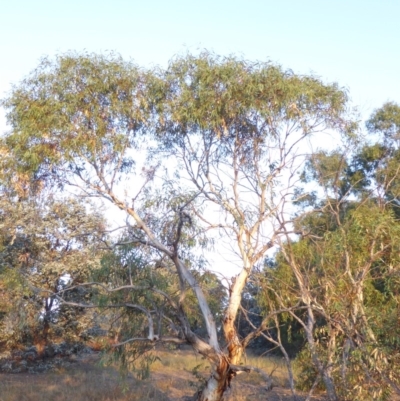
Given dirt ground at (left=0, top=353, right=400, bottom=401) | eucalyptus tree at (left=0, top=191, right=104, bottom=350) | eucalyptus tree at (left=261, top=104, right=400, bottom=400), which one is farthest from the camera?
eucalyptus tree at (left=0, top=191, right=104, bottom=350)

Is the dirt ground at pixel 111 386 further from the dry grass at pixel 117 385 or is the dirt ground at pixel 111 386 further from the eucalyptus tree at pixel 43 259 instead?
the eucalyptus tree at pixel 43 259

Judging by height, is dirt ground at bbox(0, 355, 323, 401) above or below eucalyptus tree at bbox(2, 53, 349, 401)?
below

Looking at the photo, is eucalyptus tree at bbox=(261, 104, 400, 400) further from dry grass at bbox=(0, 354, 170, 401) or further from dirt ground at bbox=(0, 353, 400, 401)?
dry grass at bbox=(0, 354, 170, 401)

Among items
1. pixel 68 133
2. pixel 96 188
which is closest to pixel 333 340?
pixel 96 188

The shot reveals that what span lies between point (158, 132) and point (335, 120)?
129 inches

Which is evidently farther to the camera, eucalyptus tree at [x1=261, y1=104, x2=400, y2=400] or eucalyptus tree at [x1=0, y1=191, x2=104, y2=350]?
eucalyptus tree at [x1=0, y1=191, x2=104, y2=350]

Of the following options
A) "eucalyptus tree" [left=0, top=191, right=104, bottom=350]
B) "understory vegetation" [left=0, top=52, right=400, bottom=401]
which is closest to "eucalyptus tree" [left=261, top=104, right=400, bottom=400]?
"understory vegetation" [left=0, top=52, right=400, bottom=401]

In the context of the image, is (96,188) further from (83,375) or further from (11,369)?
(11,369)

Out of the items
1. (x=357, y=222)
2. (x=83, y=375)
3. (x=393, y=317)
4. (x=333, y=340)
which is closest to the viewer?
(x=393, y=317)

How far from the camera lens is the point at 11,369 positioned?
20.0 metres

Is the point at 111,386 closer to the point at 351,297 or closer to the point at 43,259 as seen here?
the point at 43,259

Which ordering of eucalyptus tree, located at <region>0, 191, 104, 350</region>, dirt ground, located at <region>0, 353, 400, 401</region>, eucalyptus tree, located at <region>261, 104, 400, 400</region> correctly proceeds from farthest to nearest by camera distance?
Result: eucalyptus tree, located at <region>0, 191, 104, 350</region>, dirt ground, located at <region>0, 353, 400, 401</region>, eucalyptus tree, located at <region>261, 104, 400, 400</region>

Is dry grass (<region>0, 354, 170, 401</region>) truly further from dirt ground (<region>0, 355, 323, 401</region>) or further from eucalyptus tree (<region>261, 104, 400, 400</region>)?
eucalyptus tree (<region>261, 104, 400, 400</region>)

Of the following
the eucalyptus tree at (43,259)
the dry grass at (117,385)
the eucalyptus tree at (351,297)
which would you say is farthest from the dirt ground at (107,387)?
the eucalyptus tree at (351,297)
